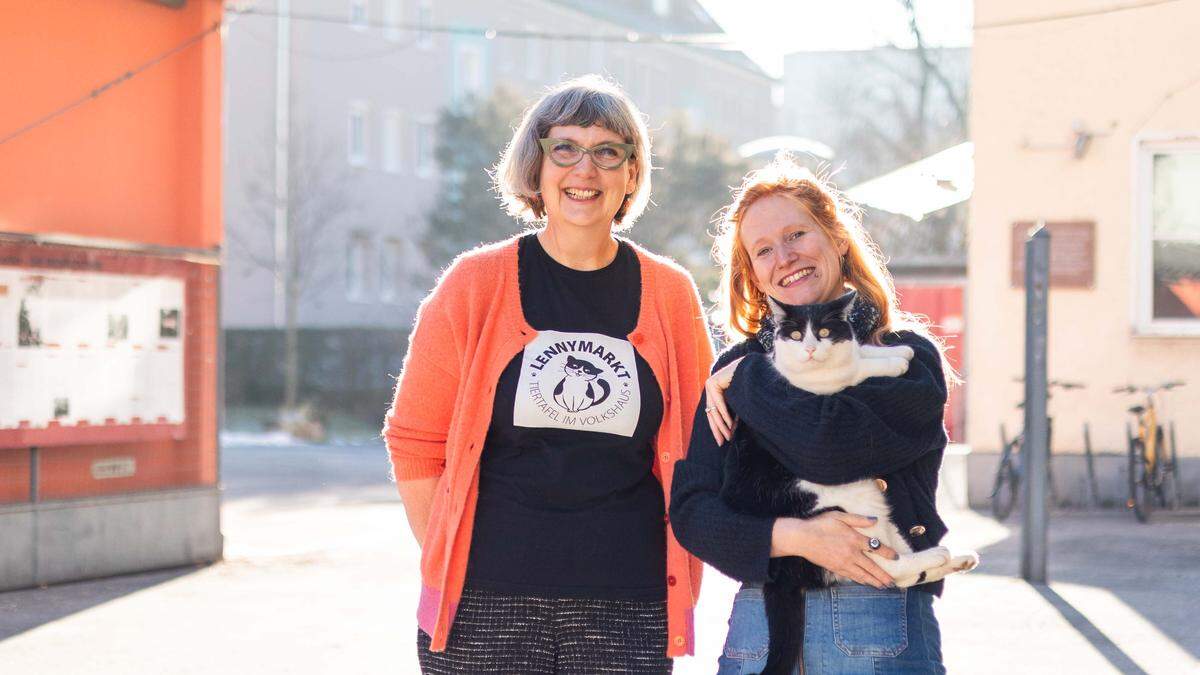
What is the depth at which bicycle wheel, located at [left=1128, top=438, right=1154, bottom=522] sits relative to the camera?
41.7 ft

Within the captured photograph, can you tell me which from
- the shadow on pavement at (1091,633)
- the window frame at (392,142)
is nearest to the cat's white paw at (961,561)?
the shadow on pavement at (1091,633)

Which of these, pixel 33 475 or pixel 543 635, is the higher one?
pixel 543 635

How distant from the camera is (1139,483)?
12.8m

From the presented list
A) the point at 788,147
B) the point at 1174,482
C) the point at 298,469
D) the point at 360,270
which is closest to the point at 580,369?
the point at 788,147

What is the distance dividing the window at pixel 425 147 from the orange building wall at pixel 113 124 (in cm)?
3276

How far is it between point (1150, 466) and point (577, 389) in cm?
1045

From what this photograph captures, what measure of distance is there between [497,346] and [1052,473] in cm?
1090

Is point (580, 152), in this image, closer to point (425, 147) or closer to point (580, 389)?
point (580, 389)

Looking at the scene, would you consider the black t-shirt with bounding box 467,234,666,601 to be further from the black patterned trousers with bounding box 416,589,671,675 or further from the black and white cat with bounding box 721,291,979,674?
the black and white cat with bounding box 721,291,979,674

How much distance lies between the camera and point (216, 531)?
10945 mm

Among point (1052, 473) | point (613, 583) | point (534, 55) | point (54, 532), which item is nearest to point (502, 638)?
point (613, 583)

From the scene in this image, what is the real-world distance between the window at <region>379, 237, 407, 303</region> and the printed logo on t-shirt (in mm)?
39254

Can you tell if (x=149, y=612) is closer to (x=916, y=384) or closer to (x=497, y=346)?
(x=497, y=346)

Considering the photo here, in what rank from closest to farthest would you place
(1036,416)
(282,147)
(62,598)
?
(62,598), (1036,416), (282,147)
